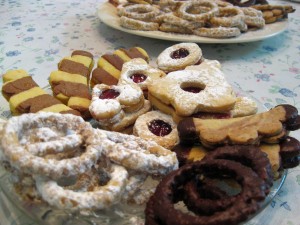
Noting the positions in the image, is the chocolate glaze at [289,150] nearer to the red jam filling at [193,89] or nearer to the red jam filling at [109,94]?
the red jam filling at [193,89]

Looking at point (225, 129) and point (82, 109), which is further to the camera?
point (82, 109)

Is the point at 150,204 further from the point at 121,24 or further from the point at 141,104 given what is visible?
the point at 121,24

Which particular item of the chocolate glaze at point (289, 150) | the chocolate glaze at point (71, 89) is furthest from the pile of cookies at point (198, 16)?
the chocolate glaze at point (289, 150)

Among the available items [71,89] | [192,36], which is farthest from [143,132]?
[192,36]

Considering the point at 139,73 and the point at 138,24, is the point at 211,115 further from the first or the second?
the point at 138,24

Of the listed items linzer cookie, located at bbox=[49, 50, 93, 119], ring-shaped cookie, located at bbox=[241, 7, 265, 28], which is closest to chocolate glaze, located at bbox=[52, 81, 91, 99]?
linzer cookie, located at bbox=[49, 50, 93, 119]

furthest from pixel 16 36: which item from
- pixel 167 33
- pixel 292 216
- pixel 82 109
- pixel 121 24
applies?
pixel 292 216

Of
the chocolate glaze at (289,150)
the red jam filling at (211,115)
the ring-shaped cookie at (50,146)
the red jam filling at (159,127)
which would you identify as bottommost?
the red jam filling at (159,127)
